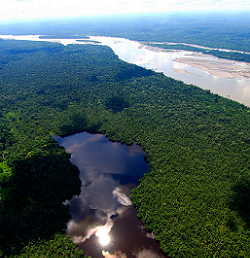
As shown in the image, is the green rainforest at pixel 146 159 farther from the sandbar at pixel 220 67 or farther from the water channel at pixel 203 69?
the sandbar at pixel 220 67

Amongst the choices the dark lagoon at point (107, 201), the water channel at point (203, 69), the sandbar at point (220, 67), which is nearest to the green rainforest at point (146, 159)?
the dark lagoon at point (107, 201)

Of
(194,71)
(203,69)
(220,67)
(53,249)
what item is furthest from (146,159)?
(220,67)

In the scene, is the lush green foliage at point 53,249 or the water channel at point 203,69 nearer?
the lush green foliage at point 53,249

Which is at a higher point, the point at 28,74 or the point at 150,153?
the point at 28,74

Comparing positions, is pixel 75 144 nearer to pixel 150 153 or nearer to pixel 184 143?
pixel 150 153

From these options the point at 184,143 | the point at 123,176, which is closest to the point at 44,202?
the point at 123,176

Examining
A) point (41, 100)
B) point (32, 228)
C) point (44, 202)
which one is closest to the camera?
point (32, 228)

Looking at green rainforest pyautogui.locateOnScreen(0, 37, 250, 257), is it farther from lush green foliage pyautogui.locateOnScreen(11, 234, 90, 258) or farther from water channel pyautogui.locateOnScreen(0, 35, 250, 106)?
water channel pyautogui.locateOnScreen(0, 35, 250, 106)

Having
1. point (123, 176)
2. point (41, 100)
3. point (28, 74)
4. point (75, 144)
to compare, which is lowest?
point (123, 176)
